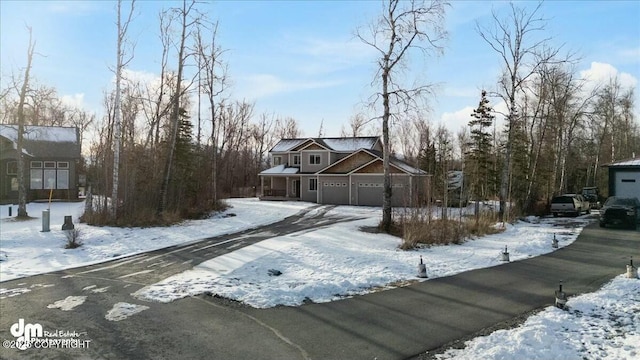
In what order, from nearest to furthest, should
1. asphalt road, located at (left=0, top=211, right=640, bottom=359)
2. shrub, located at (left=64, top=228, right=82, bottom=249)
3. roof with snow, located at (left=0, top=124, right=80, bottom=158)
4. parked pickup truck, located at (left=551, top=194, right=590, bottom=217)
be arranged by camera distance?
1. asphalt road, located at (left=0, top=211, right=640, bottom=359)
2. shrub, located at (left=64, top=228, right=82, bottom=249)
3. parked pickup truck, located at (left=551, top=194, right=590, bottom=217)
4. roof with snow, located at (left=0, top=124, right=80, bottom=158)

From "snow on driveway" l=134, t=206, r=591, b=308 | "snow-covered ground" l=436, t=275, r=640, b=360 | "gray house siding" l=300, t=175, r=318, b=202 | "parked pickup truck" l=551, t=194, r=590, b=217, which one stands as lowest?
"snow-covered ground" l=436, t=275, r=640, b=360

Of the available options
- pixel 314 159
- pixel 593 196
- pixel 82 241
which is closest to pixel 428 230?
pixel 82 241

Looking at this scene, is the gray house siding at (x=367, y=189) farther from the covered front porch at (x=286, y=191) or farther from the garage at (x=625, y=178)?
the garage at (x=625, y=178)

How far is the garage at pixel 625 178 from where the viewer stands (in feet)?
98.7

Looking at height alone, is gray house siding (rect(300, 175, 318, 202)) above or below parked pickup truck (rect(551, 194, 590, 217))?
above

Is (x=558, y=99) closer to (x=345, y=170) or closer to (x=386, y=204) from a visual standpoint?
(x=345, y=170)

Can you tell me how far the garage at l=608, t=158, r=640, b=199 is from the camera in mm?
30094

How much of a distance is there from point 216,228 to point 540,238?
15533 mm

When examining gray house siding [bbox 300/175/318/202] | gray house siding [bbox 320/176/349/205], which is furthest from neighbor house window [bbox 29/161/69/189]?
gray house siding [bbox 320/176/349/205]

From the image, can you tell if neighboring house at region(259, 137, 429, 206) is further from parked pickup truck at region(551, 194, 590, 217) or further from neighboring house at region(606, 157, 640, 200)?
neighboring house at region(606, 157, 640, 200)

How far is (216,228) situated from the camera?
71.9 ft

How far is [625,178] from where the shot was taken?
100 feet

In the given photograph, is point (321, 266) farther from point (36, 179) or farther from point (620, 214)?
point (36, 179)

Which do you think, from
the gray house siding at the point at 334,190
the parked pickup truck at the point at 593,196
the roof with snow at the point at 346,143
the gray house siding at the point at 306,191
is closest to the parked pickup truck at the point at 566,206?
the parked pickup truck at the point at 593,196
